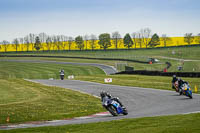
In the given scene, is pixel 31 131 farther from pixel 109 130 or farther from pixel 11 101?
pixel 11 101

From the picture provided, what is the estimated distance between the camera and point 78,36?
172 m

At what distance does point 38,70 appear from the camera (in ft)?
274

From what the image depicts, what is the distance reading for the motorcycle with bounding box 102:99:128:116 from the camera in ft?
56.5

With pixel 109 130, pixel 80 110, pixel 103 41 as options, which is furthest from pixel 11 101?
pixel 103 41

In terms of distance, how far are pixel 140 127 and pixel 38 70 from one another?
7257 centimetres

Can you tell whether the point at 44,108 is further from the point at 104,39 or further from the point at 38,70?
the point at 104,39

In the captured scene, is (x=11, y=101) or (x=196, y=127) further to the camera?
(x=11, y=101)

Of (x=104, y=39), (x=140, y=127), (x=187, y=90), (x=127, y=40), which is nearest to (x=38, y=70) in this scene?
(x=187, y=90)

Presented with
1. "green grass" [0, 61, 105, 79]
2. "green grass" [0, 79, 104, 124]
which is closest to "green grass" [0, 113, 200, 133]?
"green grass" [0, 79, 104, 124]

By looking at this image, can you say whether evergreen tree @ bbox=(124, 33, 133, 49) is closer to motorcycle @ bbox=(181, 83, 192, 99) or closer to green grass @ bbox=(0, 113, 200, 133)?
motorcycle @ bbox=(181, 83, 192, 99)

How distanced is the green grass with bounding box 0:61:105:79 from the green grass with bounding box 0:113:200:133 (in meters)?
57.6

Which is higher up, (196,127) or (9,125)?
(196,127)

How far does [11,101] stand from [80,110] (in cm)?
535

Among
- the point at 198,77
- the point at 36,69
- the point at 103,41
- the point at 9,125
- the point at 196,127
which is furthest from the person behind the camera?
the point at 103,41
